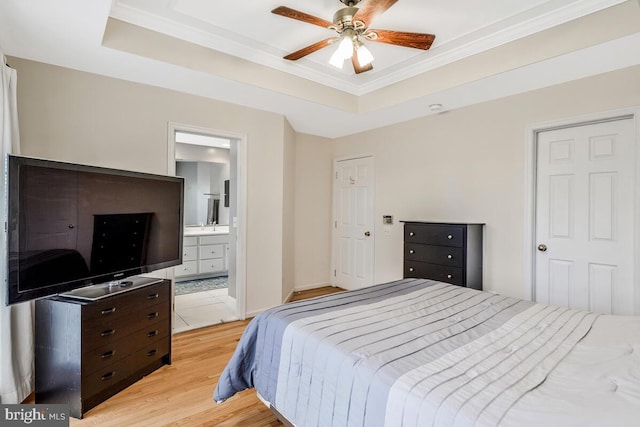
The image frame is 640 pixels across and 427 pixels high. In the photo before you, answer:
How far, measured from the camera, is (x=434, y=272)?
337 cm

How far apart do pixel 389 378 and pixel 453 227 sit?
235cm

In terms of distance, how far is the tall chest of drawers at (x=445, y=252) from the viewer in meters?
3.15

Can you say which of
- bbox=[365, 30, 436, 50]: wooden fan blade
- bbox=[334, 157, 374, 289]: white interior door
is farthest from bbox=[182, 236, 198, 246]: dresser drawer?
bbox=[365, 30, 436, 50]: wooden fan blade

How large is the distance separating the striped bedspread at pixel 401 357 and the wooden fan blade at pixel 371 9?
5.93ft

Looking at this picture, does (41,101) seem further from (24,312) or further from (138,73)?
(24,312)

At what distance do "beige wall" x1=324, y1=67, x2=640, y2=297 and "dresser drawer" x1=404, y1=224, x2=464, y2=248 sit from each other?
426 mm

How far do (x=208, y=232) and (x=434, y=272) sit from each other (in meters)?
3.96

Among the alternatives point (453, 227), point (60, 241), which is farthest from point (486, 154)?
point (60, 241)

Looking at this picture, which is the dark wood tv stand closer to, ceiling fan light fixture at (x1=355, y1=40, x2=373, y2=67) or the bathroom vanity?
ceiling fan light fixture at (x1=355, y1=40, x2=373, y2=67)

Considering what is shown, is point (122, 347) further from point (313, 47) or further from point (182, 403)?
point (313, 47)

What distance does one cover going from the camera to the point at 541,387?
1.11m

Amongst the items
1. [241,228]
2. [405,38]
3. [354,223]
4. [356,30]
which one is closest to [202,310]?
[241,228]

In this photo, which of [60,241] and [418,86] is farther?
[418,86]

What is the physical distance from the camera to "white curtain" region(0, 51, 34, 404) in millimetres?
1945
